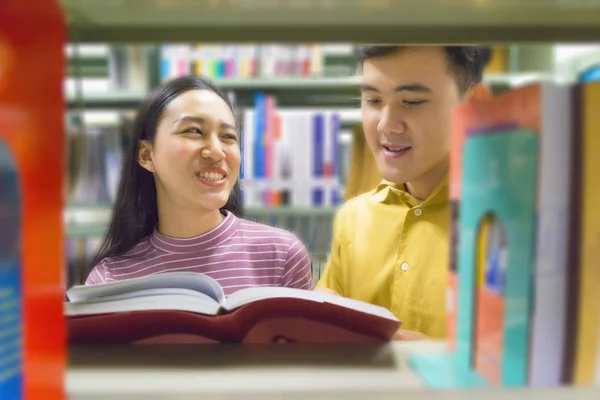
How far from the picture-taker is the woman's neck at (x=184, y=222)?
120 cm

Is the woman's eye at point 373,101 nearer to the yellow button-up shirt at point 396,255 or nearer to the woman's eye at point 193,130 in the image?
the yellow button-up shirt at point 396,255

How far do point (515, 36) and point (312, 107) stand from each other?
1.65 m

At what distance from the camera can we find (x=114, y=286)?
1.85ft

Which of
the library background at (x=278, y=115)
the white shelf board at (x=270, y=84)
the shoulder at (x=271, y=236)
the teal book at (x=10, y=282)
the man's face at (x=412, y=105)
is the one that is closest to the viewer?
the teal book at (x=10, y=282)

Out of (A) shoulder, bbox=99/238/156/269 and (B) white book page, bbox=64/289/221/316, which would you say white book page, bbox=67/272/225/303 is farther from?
(A) shoulder, bbox=99/238/156/269

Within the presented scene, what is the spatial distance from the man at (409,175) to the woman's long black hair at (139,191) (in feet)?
1.47

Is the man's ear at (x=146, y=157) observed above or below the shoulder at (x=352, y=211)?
above

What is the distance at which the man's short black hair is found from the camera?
93 centimetres

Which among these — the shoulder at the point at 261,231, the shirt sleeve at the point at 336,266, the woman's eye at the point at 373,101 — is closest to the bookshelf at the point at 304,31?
the woman's eye at the point at 373,101

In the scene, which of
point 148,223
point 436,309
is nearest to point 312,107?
point 148,223

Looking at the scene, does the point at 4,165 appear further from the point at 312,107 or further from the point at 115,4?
the point at 312,107

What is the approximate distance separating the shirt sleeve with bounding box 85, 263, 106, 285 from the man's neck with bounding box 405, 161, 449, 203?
72 centimetres

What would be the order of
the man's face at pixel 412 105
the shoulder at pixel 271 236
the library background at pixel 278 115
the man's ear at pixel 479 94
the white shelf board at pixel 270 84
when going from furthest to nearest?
the white shelf board at pixel 270 84 < the library background at pixel 278 115 < the shoulder at pixel 271 236 < the man's face at pixel 412 105 < the man's ear at pixel 479 94

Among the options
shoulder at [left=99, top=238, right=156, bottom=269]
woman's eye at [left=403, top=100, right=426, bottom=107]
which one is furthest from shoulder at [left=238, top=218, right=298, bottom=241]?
woman's eye at [left=403, top=100, right=426, bottom=107]
